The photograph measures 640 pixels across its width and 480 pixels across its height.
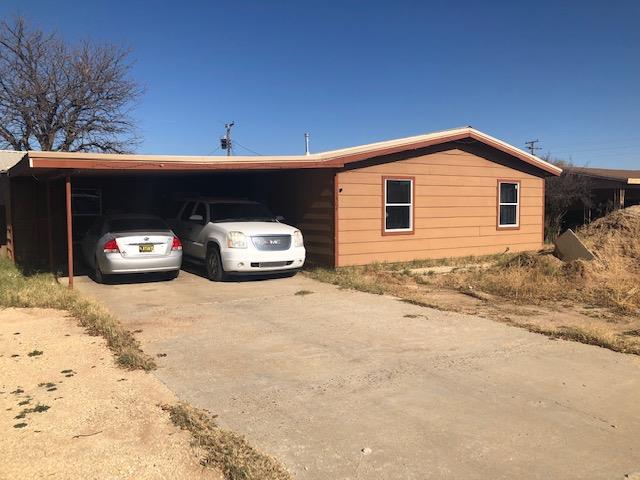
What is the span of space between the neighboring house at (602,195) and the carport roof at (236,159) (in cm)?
1044

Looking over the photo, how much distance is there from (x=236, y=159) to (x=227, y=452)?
322 inches

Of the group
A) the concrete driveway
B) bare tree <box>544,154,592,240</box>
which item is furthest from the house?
bare tree <box>544,154,592,240</box>

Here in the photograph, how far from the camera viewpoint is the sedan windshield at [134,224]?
11.4m

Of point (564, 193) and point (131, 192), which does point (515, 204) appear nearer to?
point (564, 193)

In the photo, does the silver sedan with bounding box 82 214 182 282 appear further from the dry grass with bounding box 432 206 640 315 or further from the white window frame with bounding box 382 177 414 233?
the dry grass with bounding box 432 206 640 315

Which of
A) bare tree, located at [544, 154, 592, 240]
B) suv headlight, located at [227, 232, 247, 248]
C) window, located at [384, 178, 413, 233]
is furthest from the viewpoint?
bare tree, located at [544, 154, 592, 240]

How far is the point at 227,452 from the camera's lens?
148 inches

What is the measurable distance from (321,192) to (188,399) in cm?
870

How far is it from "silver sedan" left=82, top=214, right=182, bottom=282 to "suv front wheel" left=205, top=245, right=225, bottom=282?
0.68 metres

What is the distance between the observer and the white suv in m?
11.3

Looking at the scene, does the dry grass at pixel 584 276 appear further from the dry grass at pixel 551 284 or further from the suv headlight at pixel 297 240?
the suv headlight at pixel 297 240

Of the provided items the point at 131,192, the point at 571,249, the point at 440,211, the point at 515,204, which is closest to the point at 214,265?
the point at 131,192

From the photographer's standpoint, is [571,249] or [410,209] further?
[410,209]

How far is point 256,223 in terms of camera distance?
1213cm
